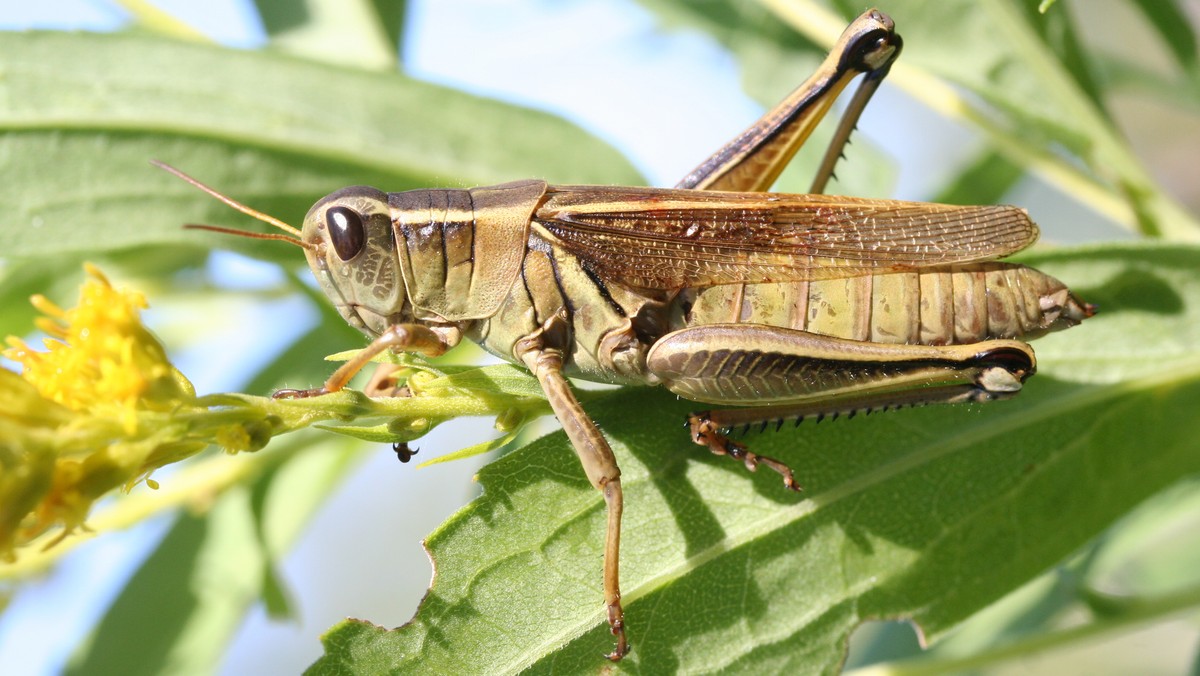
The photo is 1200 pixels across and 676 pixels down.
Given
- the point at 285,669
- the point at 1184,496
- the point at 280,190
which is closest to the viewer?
the point at 280,190

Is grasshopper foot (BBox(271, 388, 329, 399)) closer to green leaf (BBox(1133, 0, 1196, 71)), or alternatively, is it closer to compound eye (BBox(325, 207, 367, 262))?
compound eye (BBox(325, 207, 367, 262))

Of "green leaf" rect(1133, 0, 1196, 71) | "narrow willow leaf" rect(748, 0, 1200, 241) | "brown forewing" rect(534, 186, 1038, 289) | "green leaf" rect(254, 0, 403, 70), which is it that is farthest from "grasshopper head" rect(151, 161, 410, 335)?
"green leaf" rect(1133, 0, 1196, 71)

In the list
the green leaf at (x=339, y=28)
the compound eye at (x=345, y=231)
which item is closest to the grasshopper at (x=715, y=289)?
the compound eye at (x=345, y=231)

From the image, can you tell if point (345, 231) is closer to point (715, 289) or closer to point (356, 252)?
point (356, 252)

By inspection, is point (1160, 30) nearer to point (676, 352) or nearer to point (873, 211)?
point (873, 211)

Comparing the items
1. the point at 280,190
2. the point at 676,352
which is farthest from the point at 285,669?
the point at 676,352

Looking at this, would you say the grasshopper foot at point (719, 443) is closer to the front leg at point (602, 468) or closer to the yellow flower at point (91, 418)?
the front leg at point (602, 468)
